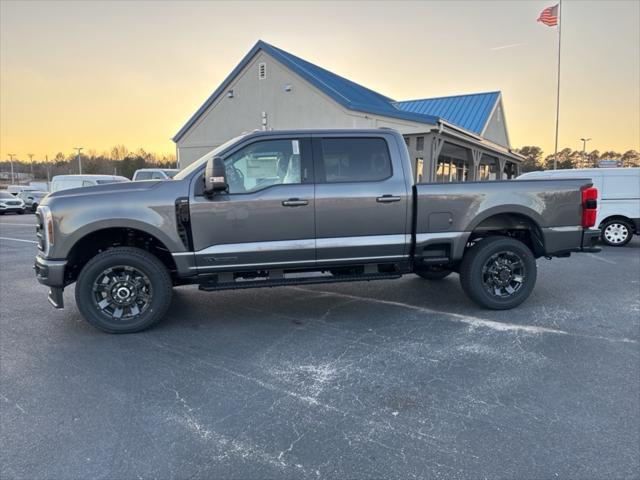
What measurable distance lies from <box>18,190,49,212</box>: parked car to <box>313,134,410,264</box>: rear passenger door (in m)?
30.0

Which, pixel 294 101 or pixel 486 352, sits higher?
pixel 294 101

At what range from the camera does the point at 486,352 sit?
13.1 feet

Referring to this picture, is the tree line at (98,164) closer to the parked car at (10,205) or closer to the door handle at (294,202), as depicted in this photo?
the parked car at (10,205)

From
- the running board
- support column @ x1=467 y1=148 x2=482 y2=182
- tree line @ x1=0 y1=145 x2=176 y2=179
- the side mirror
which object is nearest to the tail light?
the running board

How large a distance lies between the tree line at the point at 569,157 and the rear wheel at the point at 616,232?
53.3 m

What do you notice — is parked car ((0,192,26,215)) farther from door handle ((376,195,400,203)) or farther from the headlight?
door handle ((376,195,400,203))

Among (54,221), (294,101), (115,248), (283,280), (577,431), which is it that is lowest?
(577,431)

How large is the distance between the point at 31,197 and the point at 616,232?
3292 centimetres

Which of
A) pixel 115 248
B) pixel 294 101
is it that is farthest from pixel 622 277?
pixel 294 101

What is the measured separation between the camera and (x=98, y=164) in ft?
254

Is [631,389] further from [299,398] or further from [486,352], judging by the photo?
[299,398]

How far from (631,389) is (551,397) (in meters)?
0.71

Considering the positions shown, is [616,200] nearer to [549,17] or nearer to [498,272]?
[498,272]

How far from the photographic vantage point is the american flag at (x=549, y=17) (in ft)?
88.1
